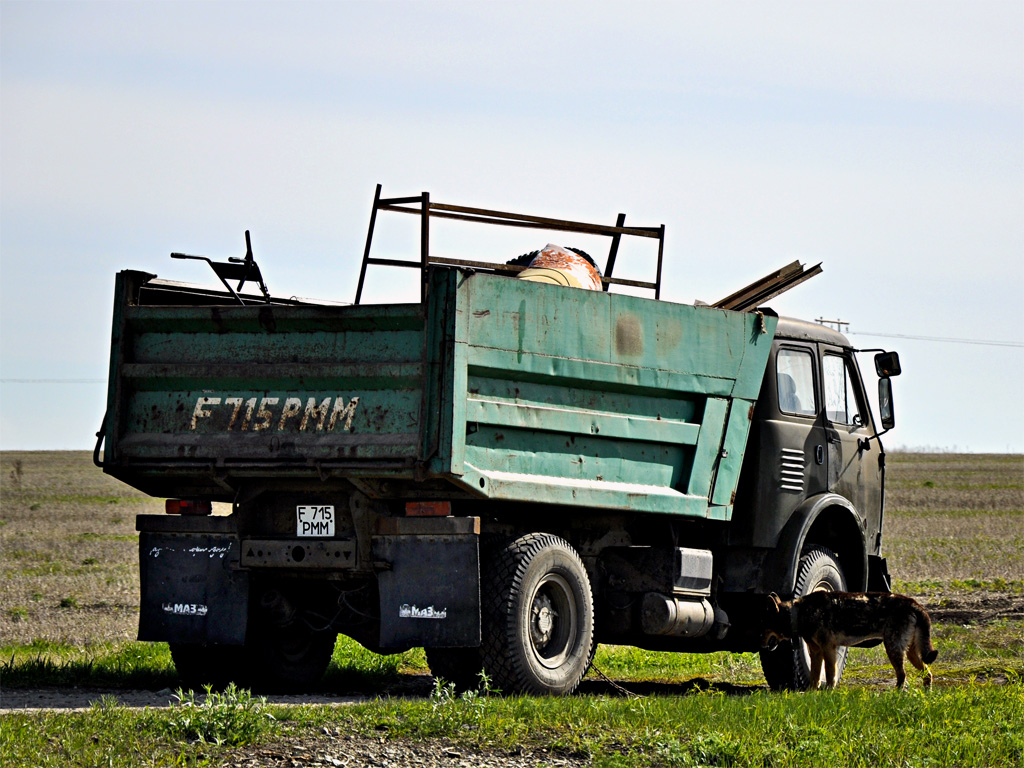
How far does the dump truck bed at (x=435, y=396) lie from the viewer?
8.71 m

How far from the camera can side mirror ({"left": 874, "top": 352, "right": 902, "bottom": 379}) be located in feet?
38.9

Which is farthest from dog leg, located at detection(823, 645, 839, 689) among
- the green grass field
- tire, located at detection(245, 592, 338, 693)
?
tire, located at detection(245, 592, 338, 693)

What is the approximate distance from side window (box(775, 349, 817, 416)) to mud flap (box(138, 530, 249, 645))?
4311 mm

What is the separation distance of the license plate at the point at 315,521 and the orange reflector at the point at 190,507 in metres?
0.90

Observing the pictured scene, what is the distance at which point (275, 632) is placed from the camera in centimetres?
1054

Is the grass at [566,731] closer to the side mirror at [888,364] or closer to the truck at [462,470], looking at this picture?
the truck at [462,470]

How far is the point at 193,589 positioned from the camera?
32.0 feet

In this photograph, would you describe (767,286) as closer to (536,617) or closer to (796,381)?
(796,381)

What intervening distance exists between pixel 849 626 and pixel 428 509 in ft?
11.5

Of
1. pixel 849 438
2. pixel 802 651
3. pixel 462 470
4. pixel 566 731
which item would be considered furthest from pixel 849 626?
pixel 566 731

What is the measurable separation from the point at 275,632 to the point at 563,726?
355 centimetres

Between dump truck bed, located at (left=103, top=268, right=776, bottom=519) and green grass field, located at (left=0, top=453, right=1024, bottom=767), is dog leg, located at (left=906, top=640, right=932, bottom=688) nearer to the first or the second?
green grass field, located at (left=0, top=453, right=1024, bottom=767)

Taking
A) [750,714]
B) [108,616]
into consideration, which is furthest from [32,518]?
[750,714]

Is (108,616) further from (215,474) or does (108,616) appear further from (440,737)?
(440,737)
